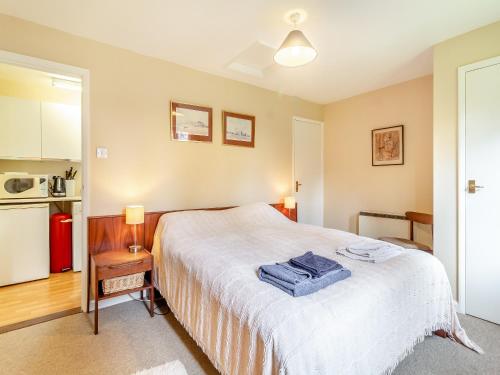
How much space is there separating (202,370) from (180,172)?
1918mm

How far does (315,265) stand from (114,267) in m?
1.62

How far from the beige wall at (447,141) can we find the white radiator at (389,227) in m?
0.70

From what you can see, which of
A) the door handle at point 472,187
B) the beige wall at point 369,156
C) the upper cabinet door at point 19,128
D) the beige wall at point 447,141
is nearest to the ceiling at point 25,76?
the upper cabinet door at point 19,128

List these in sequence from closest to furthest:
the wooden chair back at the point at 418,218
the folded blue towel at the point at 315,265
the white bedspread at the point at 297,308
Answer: the white bedspread at the point at 297,308 → the folded blue towel at the point at 315,265 → the wooden chair back at the point at 418,218

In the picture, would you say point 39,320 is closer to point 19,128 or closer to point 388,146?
point 19,128

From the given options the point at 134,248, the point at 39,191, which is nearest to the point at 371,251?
the point at 134,248

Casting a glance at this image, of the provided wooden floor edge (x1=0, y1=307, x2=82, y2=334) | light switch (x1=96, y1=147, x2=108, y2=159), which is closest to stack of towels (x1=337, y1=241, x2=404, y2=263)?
light switch (x1=96, y1=147, x2=108, y2=159)

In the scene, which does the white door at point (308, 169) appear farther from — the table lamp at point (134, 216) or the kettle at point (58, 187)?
the kettle at point (58, 187)

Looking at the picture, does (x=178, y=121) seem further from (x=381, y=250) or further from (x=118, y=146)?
(x=381, y=250)

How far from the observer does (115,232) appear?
246 centimetres

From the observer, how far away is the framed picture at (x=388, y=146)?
333 centimetres

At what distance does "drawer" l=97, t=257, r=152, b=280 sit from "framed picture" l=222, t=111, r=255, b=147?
67.2 inches

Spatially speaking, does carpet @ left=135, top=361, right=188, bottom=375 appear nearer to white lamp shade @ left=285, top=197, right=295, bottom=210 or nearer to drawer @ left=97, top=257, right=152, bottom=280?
drawer @ left=97, top=257, right=152, bottom=280

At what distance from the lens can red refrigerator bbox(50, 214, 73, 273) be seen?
10.6 ft
